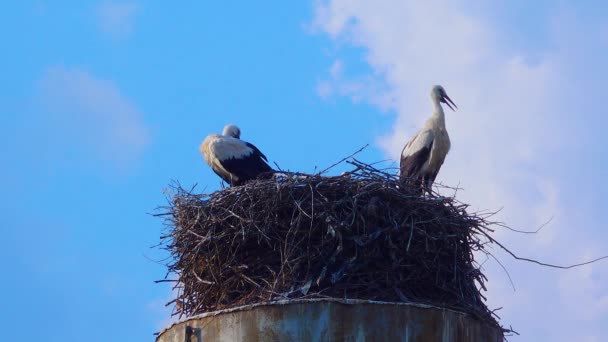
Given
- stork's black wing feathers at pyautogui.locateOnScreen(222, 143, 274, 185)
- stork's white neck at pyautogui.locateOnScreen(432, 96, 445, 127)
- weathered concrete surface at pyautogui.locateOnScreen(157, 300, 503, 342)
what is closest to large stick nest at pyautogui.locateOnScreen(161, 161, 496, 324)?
weathered concrete surface at pyautogui.locateOnScreen(157, 300, 503, 342)

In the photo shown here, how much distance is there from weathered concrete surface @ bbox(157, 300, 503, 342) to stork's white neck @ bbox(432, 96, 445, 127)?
484 centimetres

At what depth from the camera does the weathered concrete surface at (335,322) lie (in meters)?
6.91

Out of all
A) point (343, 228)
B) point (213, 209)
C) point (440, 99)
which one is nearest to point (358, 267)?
point (343, 228)

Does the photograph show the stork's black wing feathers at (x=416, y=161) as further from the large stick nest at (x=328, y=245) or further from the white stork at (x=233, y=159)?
the large stick nest at (x=328, y=245)

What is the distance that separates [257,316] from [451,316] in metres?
1.27

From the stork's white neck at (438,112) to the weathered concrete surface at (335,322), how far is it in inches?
191

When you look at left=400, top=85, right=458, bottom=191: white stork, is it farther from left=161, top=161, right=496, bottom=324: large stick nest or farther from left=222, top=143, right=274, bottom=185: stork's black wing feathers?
left=161, top=161, right=496, bottom=324: large stick nest

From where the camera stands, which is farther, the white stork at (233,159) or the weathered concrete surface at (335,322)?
the white stork at (233,159)

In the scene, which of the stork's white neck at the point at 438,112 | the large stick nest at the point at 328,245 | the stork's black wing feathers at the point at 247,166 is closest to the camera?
the large stick nest at the point at 328,245

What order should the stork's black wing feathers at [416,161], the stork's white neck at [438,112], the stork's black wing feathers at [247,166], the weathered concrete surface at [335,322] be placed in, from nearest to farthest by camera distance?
1. the weathered concrete surface at [335,322]
2. the stork's black wing feathers at [247,166]
3. the stork's black wing feathers at [416,161]
4. the stork's white neck at [438,112]

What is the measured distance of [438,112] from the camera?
11898 millimetres

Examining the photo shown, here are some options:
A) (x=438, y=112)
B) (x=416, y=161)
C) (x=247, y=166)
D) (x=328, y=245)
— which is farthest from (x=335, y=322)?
(x=438, y=112)

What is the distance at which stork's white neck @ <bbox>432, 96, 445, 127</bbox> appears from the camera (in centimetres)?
1175

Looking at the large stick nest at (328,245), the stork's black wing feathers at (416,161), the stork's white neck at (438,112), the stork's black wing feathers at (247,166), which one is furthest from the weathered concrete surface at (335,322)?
the stork's white neck at (438,112)
